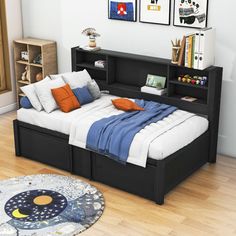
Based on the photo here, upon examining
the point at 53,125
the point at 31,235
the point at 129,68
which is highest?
the point at 129,68

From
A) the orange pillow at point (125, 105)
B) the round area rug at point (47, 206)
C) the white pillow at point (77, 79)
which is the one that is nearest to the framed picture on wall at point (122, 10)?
the white pillow at point (77, 79)

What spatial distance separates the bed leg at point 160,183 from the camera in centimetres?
418

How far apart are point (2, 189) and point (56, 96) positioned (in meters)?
1.08

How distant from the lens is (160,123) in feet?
15.2

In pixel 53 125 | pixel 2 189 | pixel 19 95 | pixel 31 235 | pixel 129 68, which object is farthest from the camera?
pixel 19 95

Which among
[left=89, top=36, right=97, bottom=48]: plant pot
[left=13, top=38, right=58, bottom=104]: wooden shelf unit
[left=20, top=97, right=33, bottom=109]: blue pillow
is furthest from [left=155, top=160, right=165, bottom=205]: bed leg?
[left=13, top=38, right=58, bottom=104]: wooden shelf unit

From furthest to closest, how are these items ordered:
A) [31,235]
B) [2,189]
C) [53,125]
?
[53,125], [2,189], [31,235]

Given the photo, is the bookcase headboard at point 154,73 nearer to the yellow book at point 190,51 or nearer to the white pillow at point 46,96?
the yellow book at point 190,51

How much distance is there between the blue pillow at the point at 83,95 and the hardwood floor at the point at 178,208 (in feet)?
2.59

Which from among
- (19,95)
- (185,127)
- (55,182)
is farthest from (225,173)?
(19,95)

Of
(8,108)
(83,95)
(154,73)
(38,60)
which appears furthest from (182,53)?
(8,108)

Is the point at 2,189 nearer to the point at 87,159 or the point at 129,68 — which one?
the point at 87,159

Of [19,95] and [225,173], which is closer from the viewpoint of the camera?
[225,173]

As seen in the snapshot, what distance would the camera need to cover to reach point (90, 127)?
458 centimetres
